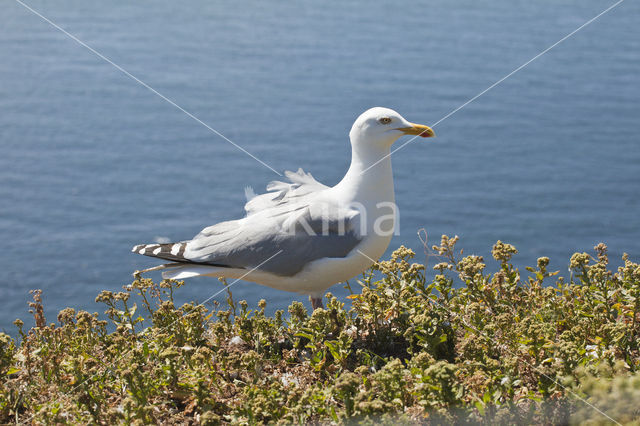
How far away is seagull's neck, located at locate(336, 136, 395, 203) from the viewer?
4988 mm

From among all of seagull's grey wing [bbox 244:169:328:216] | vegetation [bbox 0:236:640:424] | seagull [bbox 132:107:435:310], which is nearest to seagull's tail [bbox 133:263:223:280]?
seagull [bbox 132:107:435:310]

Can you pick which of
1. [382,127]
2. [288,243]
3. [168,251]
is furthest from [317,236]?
[168,251]

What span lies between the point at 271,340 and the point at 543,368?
5.84 feet

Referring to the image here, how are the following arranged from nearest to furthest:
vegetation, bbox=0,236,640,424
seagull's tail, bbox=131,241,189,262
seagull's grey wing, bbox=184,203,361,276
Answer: vegetation, bbox=0,236,640,424, seagull's grey wing, bbox=184,203,361,276, seagull's tail, bbox=131,241,189,262

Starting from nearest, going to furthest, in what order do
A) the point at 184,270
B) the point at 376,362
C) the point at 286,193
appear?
Result: the point at 376,362 → the point at 184,270 → the point at 286,193

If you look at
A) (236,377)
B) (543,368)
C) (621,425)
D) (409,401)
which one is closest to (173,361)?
(236,377)

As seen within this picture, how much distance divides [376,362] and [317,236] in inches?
37.2

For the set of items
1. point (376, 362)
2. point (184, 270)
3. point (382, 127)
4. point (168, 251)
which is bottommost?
point (376, 362)

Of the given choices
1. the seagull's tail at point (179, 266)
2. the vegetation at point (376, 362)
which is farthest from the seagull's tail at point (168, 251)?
the vegetation at point (376, 362)

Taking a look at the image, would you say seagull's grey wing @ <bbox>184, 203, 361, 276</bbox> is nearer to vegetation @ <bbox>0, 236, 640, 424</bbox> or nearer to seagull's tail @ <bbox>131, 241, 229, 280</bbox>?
seagull's tail @ <bbox>131, 241, 229, 280</bbox>

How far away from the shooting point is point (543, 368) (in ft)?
11.4

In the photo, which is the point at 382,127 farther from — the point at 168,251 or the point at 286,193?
the point at 168,251

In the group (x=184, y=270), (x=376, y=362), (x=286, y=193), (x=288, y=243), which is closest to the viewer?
(x=376, y=362)

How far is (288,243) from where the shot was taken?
4.86 meters
